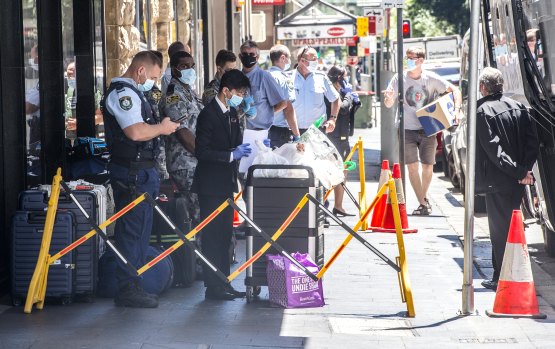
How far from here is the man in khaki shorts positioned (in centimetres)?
1498

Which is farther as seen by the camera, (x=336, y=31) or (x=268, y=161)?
(x=336, y=31)

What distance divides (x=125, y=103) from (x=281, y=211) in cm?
141

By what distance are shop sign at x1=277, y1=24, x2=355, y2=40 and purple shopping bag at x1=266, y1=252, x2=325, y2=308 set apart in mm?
20558

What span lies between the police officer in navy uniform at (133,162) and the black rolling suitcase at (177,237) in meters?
0.69

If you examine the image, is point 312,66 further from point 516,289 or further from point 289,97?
point 516,289

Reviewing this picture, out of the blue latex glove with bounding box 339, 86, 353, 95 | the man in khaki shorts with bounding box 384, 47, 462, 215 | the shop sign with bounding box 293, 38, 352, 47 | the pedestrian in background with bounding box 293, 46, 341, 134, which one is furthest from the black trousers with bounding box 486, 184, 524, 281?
the shop sign with bounding box 293, 38, 352, 47

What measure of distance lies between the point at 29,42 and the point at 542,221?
5092 mm

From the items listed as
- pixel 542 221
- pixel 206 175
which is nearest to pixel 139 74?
pixel 206 175

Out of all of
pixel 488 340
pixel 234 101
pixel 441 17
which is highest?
pixel 441 17

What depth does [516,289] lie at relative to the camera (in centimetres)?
862

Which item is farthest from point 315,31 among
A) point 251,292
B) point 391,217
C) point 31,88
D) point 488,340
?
point 488,340

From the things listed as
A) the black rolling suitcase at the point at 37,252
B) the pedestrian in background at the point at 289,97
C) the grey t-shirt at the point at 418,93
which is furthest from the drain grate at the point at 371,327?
the grey t-shirt at the point at 418,93

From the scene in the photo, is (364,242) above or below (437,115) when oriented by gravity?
below

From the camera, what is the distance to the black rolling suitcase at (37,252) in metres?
8.91
